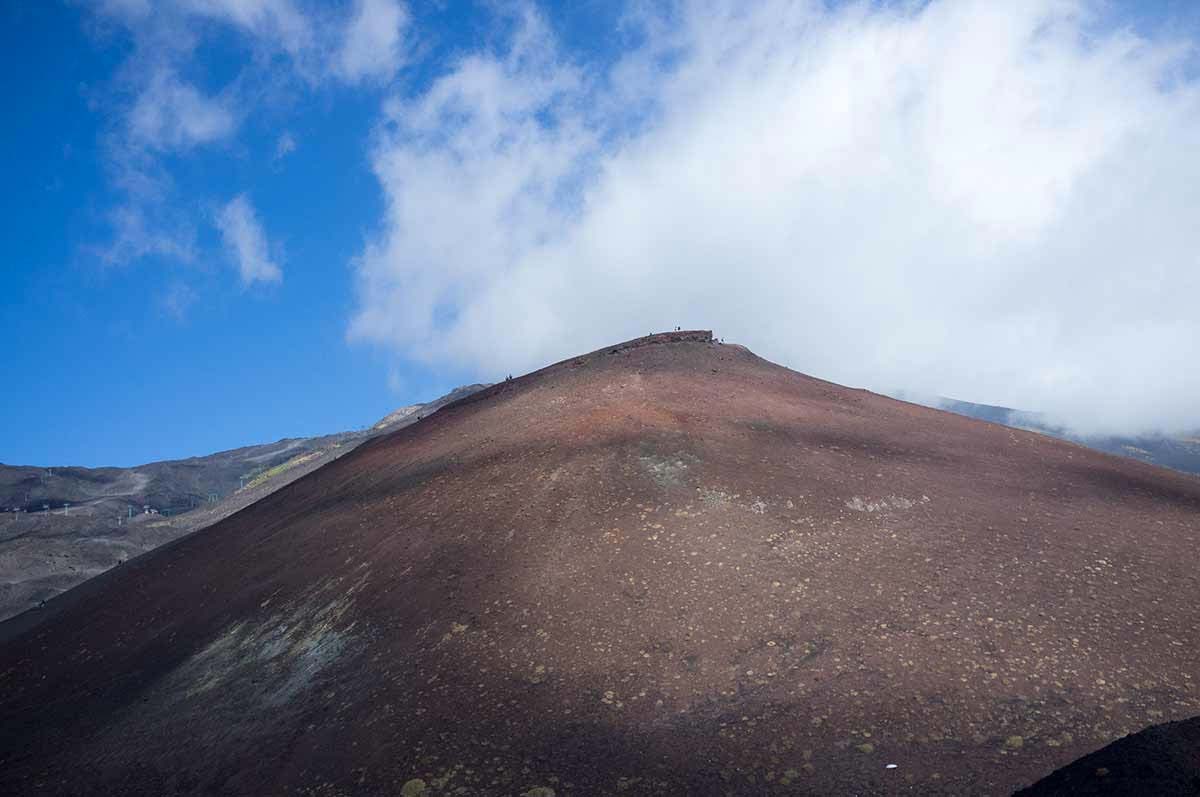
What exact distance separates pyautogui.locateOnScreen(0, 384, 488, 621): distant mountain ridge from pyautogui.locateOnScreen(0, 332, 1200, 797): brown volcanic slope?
31.7 m

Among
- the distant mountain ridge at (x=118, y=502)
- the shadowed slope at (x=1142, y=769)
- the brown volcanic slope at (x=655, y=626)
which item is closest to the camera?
the shadowed slope at (x=1142, y=769)

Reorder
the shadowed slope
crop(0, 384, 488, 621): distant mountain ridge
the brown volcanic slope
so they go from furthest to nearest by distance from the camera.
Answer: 1. crop(0, 384, 488, 621): distant mountain ridge
2. the brown volcanic slope
3. the shadowed slope

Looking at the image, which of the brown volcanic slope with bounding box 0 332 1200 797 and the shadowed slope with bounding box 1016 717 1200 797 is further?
the brown volcanic slope with bounding box 0 332 1200 797

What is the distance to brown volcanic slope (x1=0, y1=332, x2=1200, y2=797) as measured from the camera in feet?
34.0

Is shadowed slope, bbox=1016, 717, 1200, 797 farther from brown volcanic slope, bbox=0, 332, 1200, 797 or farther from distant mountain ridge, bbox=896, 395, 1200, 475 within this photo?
distant mountain ridge, bbox=896, 395, 1200, 475

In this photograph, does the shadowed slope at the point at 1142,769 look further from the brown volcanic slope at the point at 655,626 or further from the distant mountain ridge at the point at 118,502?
the distant mountain ridge at the point at 118,502

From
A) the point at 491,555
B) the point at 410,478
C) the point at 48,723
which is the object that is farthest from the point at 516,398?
the point at 48,723

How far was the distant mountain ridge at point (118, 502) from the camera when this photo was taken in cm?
4799

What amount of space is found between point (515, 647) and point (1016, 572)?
31.1ft

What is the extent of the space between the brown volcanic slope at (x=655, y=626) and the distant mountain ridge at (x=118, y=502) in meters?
31.7

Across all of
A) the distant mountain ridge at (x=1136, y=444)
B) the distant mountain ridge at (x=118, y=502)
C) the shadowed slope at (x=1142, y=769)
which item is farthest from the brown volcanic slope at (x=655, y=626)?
the distant mountain ridge at (x=1136, y=444)

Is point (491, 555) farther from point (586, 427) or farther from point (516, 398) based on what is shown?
point (516, 398)

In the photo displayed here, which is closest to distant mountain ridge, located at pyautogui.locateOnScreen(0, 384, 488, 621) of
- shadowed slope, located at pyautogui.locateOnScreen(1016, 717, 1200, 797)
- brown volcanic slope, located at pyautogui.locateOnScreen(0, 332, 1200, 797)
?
brown volcanic slope, located at pyautogui.locateOnScreen(0, 332, 1200, 797)

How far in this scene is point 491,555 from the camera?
51.5 ft
